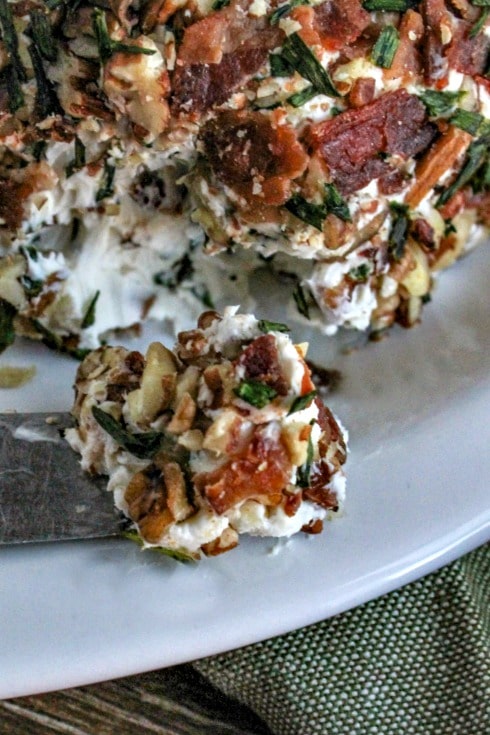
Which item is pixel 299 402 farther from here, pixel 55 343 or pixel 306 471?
pixel 55 343

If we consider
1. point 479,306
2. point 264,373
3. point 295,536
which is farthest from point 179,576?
point 479,306

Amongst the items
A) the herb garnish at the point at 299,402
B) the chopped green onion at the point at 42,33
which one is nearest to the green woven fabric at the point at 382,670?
the herb garnish at the point at 299,402

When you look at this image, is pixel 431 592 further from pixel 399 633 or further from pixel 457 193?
pixel 457 193

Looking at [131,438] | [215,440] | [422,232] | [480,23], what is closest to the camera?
[215,440]

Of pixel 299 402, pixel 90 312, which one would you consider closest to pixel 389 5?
pixel 299 402

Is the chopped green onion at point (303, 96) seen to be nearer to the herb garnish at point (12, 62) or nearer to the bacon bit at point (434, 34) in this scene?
the bacon bit at point (434, 34)

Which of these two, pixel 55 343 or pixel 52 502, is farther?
pixel 55 343
